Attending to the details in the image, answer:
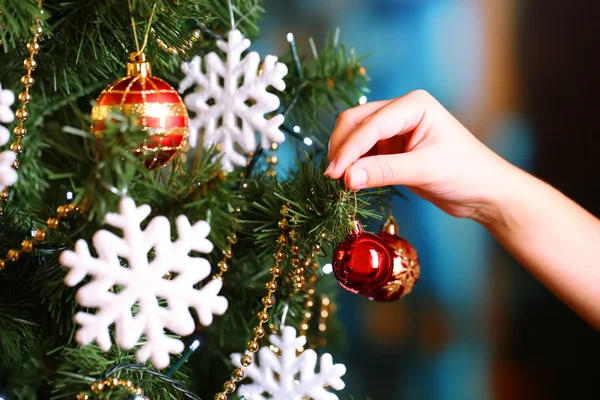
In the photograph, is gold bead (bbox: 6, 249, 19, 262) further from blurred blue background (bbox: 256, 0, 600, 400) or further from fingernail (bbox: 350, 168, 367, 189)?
blurred blue background (bbox: 256, 0, 600, 400)

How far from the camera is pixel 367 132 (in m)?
0.50

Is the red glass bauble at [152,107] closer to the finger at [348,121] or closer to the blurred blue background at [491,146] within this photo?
the finger at [348,121]

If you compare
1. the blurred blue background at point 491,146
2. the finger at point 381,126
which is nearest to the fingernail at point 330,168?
the finger at point 381,126

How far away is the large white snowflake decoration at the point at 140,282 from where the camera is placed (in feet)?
1.05

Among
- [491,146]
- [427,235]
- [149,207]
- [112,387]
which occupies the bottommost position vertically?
[112,387]

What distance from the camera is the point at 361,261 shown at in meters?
0.47

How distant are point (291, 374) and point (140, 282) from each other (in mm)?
191

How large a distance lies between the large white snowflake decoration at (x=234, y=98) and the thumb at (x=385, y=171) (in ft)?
0.24

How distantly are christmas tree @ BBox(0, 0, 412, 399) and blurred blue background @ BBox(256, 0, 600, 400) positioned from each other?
72 centimetres

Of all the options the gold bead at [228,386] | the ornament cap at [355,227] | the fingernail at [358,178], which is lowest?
the gold bead at [228,386]

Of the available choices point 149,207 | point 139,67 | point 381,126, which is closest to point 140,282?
point 149,207

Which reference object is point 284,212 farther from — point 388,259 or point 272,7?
point 272,7

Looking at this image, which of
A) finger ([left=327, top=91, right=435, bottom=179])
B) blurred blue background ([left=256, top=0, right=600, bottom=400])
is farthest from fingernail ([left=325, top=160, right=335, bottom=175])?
blurred blue background ([left=256, top=0, right=600, bottom=400])

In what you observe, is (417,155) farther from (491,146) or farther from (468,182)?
(491,146)
